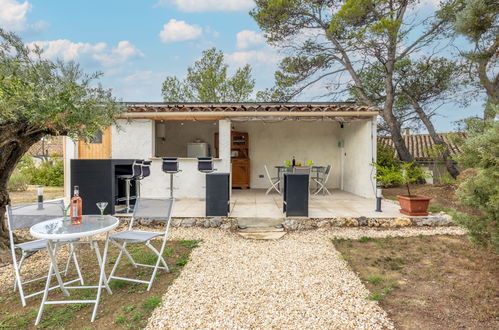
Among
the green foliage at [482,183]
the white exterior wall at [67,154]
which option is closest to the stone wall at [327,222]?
the green foliage at [482,183]

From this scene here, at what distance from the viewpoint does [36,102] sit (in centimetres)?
351

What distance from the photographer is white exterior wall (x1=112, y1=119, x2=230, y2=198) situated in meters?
8.39

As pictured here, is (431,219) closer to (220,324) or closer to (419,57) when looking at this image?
(220,324)

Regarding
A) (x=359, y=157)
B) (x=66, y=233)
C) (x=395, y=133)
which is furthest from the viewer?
(x=395, y=133)

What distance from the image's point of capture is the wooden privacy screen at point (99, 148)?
8594 mm

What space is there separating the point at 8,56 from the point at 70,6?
10.1 metres

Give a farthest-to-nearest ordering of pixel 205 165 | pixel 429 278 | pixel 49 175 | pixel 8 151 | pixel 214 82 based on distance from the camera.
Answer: pixel 214 82, pixel 49 175, pixel 205 165, pixel 8 151, pixel 429 278

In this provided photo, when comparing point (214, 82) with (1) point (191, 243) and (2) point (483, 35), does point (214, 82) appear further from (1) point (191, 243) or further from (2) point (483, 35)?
(1) point (191, 243)

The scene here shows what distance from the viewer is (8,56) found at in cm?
382

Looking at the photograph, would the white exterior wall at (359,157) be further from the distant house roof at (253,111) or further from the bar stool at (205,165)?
the bar stool at (205,165)

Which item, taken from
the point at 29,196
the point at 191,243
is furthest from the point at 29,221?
the point at 29,196

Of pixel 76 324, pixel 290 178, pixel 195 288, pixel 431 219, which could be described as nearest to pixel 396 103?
pixel 431 219

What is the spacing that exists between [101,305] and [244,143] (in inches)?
328

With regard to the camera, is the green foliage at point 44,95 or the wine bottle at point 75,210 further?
the green foliage at point 44,95
